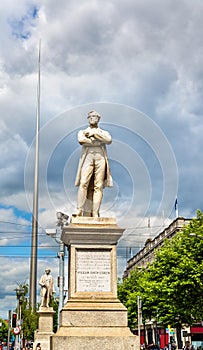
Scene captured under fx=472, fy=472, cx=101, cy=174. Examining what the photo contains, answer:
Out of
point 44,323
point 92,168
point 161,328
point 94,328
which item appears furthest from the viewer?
point 161,328

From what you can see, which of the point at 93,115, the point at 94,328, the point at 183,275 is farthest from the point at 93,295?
the point at 183,275

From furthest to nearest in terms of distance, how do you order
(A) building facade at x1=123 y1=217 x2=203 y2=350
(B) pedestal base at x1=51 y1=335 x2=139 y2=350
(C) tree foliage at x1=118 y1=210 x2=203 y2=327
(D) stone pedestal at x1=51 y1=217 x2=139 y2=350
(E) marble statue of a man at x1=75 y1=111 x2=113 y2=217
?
1. (A) building facade at x1=123 y1=217 x2=203 y2=350
2. (C) tree foliage at x1=118 y1=210 x2=203 y2=327
3. (E) marble statue of a man at x1=75 y1=111 x2=113 y2=217
4. (D) stone pedestal at x1=51 y1=217 x2=139 y2=350
5. (B) pedestal base at x1=51 y1=335 x2=139 y2=350

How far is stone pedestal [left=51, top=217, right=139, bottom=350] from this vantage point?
11.6 meters

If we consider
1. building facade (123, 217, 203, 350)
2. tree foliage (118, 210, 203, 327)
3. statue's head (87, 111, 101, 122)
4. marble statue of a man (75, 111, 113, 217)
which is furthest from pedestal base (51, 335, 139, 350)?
building facade (123, 217, 203, 350)

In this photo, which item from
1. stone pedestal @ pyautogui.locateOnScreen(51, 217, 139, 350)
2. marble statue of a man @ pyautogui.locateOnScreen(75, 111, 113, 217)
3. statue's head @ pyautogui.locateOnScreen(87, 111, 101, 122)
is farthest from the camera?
statue's head @ pyautogui.locateOnScreen(87, 111, 101, 122)

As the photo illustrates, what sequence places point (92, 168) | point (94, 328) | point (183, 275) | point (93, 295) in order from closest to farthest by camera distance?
point (94, 328) < point (93, 295) < point (92, 168) < point (183, 275)

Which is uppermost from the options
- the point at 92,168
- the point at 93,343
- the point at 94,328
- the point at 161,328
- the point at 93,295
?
the point at 92,168

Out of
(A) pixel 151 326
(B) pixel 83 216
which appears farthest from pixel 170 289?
(A) pixel 151 326

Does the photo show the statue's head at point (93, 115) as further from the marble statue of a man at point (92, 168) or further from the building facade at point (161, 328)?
the building facade at point (161, 328)

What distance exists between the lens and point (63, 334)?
1170cm

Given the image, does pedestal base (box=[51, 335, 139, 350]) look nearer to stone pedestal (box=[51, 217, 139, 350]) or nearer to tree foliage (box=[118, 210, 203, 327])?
stone pedestal (box=[51, 217, 139, 350])

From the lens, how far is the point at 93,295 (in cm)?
1249

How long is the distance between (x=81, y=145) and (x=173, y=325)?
1758 inches

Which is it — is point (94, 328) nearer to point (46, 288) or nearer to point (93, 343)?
point (93, 343)
